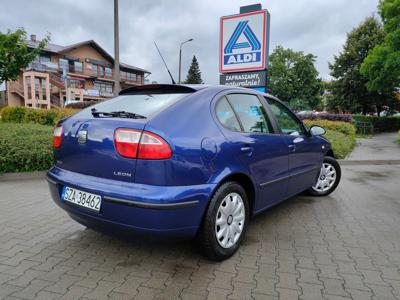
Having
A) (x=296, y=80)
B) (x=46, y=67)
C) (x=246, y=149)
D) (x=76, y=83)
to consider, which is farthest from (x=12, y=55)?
(x=296, y=80)

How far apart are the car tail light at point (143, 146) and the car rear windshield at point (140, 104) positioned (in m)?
0.25

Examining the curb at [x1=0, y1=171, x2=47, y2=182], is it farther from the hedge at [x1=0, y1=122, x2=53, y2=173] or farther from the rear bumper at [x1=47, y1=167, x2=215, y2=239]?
the rear bumper at [x1=47, y1=167, x2=215, y2=239]

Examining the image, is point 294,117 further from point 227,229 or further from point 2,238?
point 2,238

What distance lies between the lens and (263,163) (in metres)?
3.14

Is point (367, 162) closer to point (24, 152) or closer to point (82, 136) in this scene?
point (82, 136)

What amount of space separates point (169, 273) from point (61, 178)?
1.28m

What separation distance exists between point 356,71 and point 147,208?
105ft

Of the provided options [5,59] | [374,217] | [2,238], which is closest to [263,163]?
[374,217]

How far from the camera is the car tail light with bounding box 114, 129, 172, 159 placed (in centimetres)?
229

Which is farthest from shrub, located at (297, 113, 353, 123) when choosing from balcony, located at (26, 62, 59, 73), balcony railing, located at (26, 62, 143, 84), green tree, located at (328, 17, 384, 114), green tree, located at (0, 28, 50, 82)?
balcony, located at (26, 62, 59, 73)

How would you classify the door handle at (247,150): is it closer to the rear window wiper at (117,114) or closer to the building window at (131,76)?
the rear window wiper at (117,114)

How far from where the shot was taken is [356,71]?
95.5 feet

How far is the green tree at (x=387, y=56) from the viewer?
1420 cm

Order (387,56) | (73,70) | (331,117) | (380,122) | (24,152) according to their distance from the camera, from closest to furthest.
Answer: (24,152) < (387,56) < (331,117) < (380,122) < (73,70)
